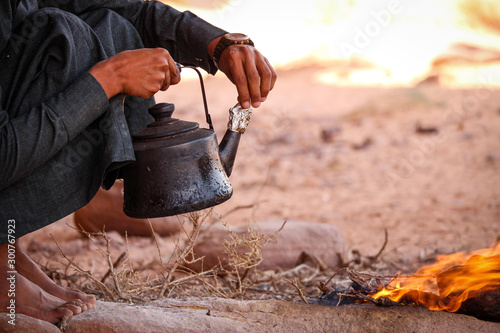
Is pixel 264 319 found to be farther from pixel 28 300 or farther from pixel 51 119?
pixel 51 119

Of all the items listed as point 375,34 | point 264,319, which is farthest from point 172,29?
point 375,34

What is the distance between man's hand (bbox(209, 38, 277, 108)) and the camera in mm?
2100

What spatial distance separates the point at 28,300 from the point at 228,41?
4.09 ft

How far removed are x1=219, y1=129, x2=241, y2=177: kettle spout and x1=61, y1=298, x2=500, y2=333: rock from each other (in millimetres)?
550

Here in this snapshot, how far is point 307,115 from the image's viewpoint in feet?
26.9

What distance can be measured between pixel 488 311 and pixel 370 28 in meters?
8.07

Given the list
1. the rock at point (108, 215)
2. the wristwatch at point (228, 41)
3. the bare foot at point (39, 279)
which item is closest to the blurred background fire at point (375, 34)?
the rock at point (108, 215)

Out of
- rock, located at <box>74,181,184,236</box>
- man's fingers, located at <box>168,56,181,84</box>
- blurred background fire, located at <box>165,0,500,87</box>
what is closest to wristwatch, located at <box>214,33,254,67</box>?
man's fingers, located at <box>168,56,181,84</box>

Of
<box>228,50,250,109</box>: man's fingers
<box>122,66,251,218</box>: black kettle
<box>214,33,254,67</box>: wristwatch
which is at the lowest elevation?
<box>122,66,251,218</box>: black kettle

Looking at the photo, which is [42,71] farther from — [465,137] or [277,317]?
[465,137]

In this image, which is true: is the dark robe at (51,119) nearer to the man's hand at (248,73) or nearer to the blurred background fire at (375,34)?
the man's hand at (248,73)

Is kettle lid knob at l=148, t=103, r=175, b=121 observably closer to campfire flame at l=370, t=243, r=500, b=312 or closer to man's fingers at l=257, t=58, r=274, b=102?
man's fingers at l=257, t=58, r=274, b=102

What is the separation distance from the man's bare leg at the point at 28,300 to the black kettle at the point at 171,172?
42cm

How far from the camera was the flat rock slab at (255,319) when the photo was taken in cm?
189
